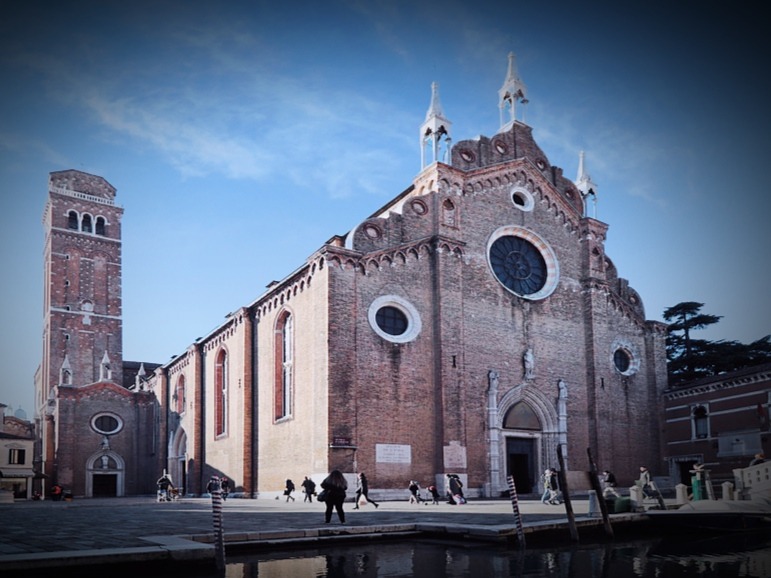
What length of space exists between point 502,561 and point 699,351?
40.1 metres

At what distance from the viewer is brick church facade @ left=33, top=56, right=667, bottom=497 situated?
1013 inches

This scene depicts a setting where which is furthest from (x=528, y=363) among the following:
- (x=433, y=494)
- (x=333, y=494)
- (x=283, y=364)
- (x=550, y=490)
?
(x=333, y=494)

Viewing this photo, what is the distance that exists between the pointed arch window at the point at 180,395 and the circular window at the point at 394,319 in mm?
21489

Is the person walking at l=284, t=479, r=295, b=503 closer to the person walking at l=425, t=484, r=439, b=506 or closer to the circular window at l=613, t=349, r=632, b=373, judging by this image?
the person walking at l=425, t=484, r=439, b=506

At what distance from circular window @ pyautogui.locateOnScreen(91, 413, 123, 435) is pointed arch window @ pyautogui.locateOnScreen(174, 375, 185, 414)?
17.3 feet

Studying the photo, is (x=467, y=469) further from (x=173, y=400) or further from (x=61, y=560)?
(x=173, y=400)

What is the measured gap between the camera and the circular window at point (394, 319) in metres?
26.4

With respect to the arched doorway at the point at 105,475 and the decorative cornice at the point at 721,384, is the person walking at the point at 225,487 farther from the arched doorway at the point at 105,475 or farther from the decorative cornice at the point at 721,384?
the decorative cornice at the point at 721,384

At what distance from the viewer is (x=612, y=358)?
107ft

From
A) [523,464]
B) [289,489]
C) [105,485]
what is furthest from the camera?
[105,485]

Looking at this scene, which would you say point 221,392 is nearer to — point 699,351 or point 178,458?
point 178,458

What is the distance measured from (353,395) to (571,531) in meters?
11.8

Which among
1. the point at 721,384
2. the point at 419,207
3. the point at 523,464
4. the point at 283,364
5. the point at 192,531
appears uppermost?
the point at 419,207

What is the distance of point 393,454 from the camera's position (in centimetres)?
2550
